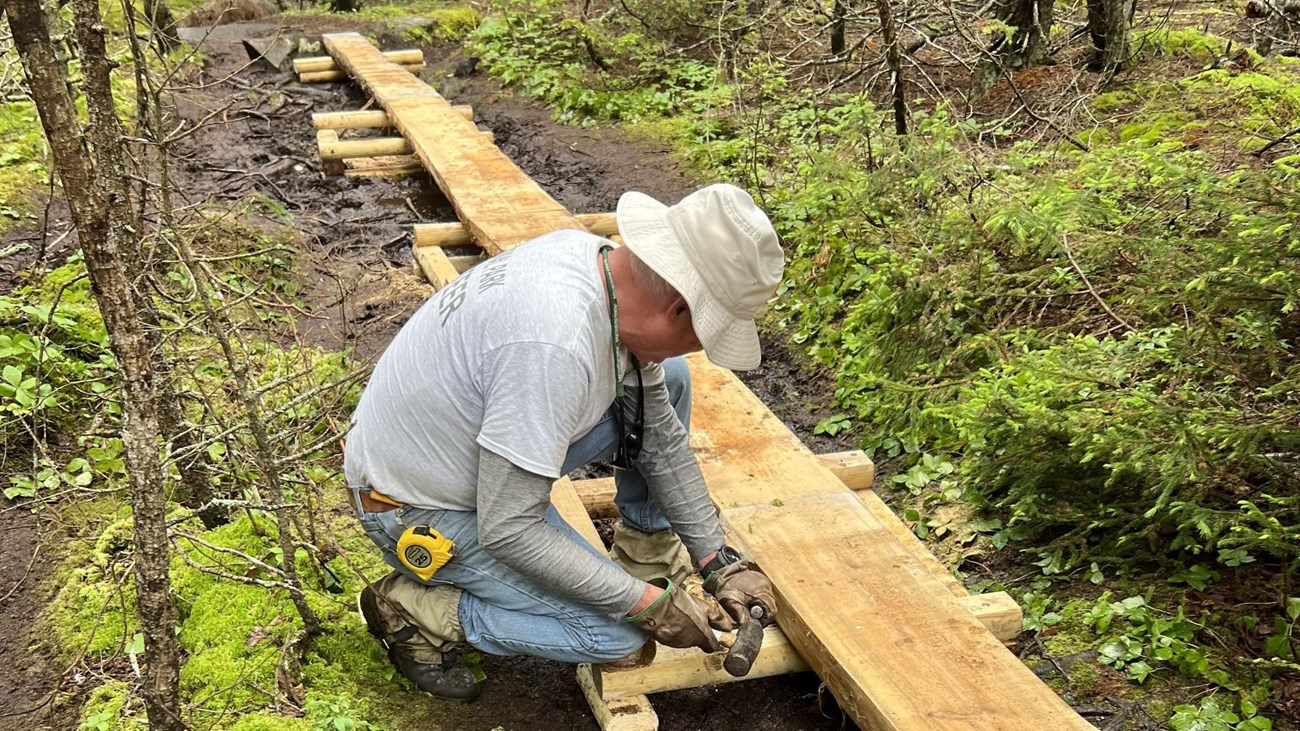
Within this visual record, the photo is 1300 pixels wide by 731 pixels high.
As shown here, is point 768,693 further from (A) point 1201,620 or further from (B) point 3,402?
(B) point 3,402

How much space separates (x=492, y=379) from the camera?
2.31m

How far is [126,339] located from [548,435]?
87 centimetres

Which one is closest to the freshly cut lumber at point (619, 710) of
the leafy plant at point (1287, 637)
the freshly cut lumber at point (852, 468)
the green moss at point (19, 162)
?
the freshly cut lumber at point (852, 468)

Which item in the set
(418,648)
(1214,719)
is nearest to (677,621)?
(418,648)

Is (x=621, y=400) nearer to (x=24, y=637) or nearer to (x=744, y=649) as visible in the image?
(x=744, y=649)

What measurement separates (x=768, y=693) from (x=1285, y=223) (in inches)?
84.2

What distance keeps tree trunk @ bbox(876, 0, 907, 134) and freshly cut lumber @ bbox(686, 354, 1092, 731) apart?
8.46 feet

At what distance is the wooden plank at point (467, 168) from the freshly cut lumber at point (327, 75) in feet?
2.79

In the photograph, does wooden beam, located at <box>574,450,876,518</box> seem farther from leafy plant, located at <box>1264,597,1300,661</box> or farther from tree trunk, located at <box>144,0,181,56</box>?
tree trunk, located at <box>144,0,181,56</box>

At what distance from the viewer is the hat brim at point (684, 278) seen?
2254mm

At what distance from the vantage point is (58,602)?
3.15 metres

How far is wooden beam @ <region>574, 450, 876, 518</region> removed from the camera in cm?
360

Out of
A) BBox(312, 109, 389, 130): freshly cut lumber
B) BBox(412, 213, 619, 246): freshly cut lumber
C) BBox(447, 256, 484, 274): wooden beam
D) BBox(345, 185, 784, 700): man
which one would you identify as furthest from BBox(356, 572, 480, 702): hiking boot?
BBox(312, 109, 389, 130): freshly cut lumber

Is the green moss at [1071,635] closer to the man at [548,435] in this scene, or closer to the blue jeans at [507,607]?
the man at [548,435]
